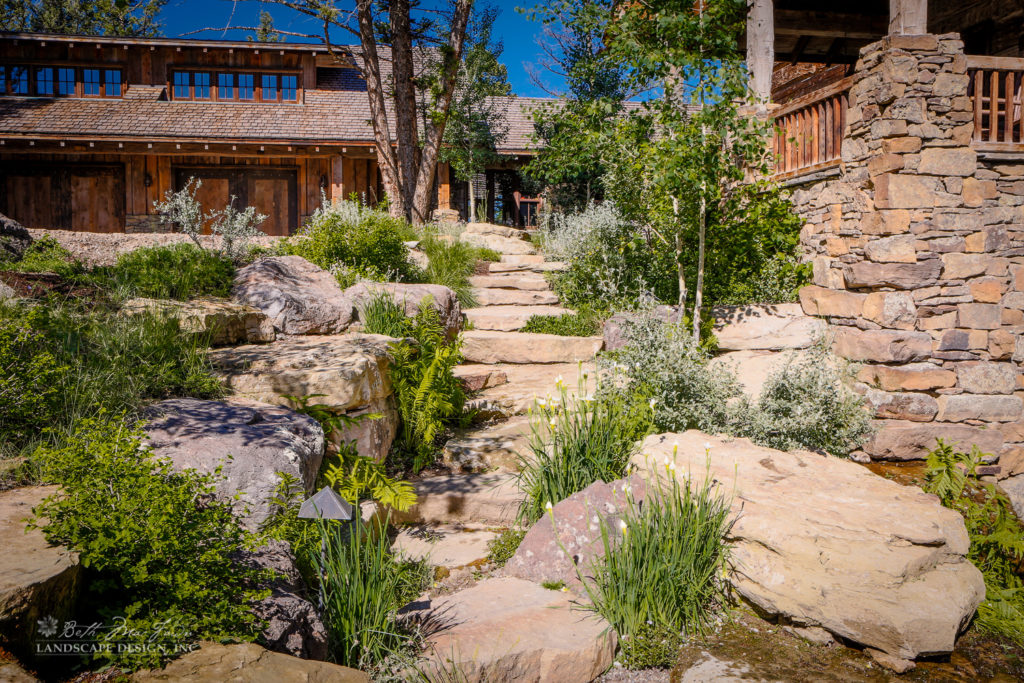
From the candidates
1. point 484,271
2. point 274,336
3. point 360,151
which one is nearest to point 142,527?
point 274,336

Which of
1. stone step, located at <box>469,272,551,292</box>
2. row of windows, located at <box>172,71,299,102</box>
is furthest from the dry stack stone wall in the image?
row of windows, located at <box>172,71,299,102</box>

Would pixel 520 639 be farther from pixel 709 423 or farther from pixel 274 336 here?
pixel 274 336

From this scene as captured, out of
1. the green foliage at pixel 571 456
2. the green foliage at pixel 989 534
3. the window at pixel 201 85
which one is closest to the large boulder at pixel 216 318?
the green foliage at pixel 571 456

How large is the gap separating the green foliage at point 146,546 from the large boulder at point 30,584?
54 millimetres

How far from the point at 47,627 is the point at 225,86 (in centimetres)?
1844

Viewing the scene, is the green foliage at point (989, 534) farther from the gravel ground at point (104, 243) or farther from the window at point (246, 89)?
the window at point (246, 89)

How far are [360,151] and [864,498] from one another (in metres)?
14.8

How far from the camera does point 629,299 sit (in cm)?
807

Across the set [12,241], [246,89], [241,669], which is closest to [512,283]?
[12,241]

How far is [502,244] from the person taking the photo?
11594mm

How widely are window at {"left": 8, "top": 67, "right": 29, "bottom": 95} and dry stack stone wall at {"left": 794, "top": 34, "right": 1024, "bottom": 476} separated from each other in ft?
64.0

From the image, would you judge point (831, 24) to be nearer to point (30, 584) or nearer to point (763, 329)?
point (763, 329)

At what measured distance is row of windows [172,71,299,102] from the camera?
17.1 meters

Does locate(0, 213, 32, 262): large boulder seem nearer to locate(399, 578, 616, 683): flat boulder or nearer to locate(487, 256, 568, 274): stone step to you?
locate(487, 256, 568, 274): stone step
